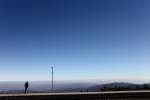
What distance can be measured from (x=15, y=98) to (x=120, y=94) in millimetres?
14169

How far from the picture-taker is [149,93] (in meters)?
44.8

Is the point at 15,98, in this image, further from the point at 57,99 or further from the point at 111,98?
the point at 111,98

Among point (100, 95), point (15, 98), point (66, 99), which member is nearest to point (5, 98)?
point (15, 98)

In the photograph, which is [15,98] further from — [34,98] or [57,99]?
[57,99]

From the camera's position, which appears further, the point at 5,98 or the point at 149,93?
the point at 149,93

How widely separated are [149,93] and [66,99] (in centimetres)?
1177

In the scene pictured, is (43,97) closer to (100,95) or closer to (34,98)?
(34,98)

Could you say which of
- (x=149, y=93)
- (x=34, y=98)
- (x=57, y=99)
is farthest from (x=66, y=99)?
(x=149, y=93)

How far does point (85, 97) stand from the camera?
42.8 metres

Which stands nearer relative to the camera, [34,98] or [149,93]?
[34,98]

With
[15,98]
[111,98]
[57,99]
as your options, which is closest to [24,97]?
[15,98]

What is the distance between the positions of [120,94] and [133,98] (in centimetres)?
188

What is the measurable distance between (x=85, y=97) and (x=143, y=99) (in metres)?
7.62

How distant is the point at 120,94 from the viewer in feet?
145
